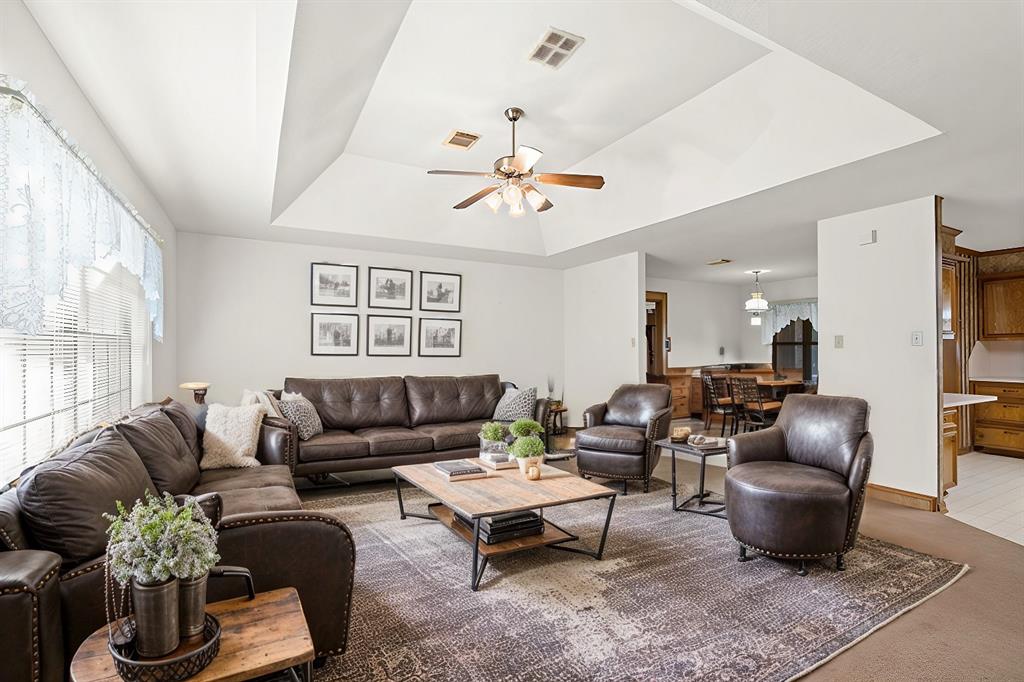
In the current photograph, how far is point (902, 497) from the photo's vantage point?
4.18 m

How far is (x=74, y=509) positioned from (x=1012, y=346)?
884cm

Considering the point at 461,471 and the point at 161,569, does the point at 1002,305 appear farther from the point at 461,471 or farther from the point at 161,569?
the point at 161,569

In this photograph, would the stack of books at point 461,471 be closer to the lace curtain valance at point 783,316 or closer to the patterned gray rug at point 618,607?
the patterned gray rug at point 618,607

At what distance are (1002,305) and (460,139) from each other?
658cm

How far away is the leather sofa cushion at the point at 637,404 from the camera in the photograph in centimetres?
486

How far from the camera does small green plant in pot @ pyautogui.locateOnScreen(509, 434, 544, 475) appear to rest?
10.8ft

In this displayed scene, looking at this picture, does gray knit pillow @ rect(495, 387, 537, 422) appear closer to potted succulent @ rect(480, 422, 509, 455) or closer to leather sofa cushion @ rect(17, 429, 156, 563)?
potted succulent @ rect(480, 422, 509, 455)

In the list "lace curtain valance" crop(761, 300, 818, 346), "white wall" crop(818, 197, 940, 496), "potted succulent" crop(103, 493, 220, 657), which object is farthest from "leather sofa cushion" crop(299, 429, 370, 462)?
"lace curtain valance" crop(761, 300, 818, 346)

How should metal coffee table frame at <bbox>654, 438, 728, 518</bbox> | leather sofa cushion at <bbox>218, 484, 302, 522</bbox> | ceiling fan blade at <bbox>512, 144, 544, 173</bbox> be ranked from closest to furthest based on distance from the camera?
leather sofa cushion at <bbox>218, 484, 302, 522</bbox> → ceiling fan blade at <bbox>512, 144, 544, 173</bbox> → metal coffee table frame at <bbox>654, 438, 728, 518</bbox>

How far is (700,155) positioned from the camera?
414cm

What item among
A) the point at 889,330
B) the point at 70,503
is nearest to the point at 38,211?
the point at 70,503

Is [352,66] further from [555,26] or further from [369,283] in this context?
[369,283]

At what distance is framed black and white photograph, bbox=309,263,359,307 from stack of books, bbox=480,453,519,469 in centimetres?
317

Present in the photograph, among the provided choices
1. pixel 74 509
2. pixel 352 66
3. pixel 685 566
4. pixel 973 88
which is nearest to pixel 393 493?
pixel 685 566
